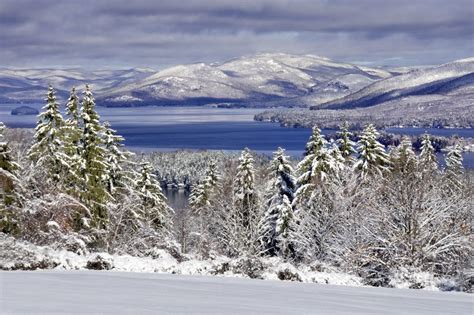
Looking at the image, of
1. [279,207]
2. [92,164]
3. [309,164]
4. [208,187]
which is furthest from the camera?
[208,187]

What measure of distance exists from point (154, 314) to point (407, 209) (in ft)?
44.8

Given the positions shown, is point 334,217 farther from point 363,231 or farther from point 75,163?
point 75,163

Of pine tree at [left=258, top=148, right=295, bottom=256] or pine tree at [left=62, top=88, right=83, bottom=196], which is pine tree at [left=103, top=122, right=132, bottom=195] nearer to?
pine tree at [left=62, top=88, right=83, bottom=196]

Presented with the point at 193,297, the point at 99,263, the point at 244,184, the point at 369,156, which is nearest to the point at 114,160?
the point at 244,184

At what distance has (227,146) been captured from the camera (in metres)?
180

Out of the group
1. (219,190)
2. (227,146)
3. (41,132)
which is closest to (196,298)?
(41,132)

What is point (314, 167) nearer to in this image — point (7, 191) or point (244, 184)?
point (244, 184)

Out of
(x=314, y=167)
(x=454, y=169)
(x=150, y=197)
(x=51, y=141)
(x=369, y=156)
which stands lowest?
(x=150, y=197)

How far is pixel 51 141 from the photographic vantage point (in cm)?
2808

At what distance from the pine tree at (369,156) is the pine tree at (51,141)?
1668 cm

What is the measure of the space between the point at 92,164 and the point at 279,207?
35.6ft

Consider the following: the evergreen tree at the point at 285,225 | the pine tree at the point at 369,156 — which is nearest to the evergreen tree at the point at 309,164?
the evergreen tree at the point at 285,225

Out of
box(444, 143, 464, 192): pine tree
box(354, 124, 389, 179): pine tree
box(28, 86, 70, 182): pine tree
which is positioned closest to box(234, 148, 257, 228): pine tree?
box(354, 124, 389, 179): pine tree

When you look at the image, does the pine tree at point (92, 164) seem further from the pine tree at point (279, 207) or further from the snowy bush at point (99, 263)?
the snowy bush at point (99, 263)
